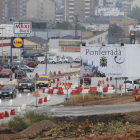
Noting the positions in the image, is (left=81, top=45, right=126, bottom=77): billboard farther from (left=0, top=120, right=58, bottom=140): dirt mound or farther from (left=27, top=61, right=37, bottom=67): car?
(left=27, top=61, right=37, bottom=67): car

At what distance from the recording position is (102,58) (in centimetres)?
3909

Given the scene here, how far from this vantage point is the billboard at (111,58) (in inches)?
1533

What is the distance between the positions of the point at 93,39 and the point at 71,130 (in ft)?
276

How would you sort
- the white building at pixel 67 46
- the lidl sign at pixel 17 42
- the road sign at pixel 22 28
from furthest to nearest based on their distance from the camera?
the white building at pixel 67 46
the road sign at pixel 22 28
the lidl sign at pixel 17 42

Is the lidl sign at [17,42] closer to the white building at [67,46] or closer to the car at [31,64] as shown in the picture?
the car at [31,64]

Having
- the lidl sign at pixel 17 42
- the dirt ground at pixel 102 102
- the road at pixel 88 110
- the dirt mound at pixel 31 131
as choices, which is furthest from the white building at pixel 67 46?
the dirt mound at pixel 31 131

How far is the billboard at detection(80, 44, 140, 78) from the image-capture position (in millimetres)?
38938

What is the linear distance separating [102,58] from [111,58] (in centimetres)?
63

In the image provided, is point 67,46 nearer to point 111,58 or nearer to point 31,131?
point 111,58

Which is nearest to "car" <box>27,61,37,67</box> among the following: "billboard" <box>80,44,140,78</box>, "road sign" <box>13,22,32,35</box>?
"road sign" <box>13,22,32,35</box>

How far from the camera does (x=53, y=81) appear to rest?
200 ft

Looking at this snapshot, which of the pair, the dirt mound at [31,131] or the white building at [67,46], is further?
the white building at [67,46]

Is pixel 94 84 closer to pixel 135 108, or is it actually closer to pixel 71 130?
pixel 135 108

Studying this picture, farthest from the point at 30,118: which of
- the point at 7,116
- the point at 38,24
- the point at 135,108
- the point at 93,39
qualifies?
the point at 38,24
